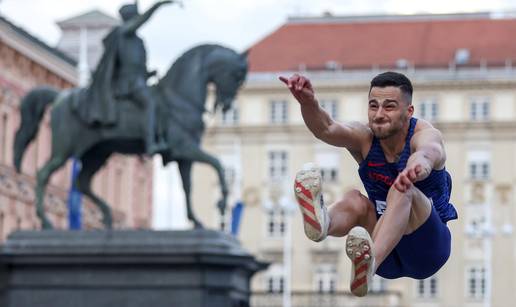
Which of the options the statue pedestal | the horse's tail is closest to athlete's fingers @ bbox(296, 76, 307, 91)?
the statue pedestal

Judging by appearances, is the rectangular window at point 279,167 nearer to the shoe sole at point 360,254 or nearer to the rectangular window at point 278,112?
the rectangular window at point 278,112

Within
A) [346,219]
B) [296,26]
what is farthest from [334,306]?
[346,219]

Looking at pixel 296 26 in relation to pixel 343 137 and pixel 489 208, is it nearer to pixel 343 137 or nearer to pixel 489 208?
pixel 489 208

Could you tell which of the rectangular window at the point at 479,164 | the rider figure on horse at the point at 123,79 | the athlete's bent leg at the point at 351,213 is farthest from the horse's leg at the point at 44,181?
the rectangular window at the point at 479,164

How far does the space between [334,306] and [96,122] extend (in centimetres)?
5478

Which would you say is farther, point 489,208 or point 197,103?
point 489,208

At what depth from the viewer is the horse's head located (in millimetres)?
40312

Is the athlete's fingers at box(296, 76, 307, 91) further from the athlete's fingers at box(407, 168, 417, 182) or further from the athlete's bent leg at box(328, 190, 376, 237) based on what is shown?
the athlete's bent leg at box(328, 190, 376, 237)

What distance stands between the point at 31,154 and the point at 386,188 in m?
68.1

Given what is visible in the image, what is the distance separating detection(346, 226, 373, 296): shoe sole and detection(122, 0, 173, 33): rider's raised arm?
28.5m

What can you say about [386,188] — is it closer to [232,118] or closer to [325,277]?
[325,277]

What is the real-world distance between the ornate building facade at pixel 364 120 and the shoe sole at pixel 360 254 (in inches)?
3292

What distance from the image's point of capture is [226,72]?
132 ft

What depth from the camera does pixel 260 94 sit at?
340ft
